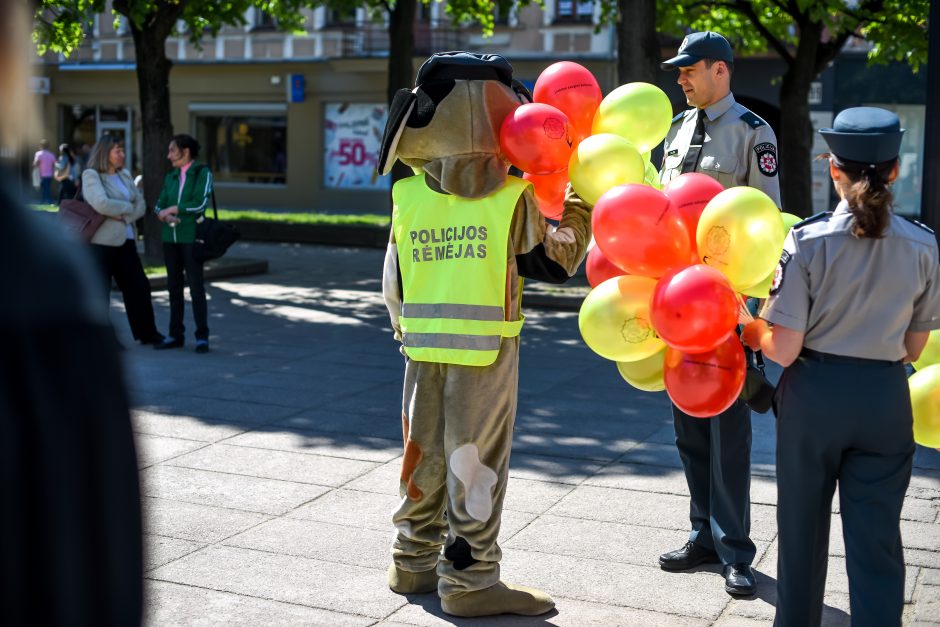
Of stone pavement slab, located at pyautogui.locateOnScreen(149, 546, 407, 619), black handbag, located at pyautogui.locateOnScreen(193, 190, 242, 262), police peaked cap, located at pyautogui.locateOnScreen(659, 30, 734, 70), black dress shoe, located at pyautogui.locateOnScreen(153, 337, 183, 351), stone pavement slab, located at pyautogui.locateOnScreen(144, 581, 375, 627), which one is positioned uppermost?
police peaked cap, located at pyautogui.locateOnScreen(659, 30, 734, 70)

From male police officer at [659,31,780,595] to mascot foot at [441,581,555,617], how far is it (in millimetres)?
769

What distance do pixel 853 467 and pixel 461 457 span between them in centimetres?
140

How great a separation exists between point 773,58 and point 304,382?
807 inches

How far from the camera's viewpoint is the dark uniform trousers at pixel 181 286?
33.7 feet

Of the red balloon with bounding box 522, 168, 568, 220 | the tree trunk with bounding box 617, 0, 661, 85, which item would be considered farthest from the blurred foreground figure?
the tree trunk with bounding box 617, 0, 661, 85

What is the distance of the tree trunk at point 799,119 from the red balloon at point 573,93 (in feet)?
45.5

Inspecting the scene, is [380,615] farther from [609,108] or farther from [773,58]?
[773,58]

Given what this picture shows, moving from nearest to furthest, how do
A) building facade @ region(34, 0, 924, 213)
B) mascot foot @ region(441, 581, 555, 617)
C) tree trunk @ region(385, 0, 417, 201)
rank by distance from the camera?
mascot foot @ region(441, 581, 555, 617)
tree trunk @ region(385, 0, 417, 201)
building facade @ region(34, 0, 924, 213)

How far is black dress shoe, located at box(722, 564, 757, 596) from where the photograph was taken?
4.66m

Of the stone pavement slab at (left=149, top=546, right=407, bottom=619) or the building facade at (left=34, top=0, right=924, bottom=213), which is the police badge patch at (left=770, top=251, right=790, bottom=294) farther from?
the building facade at (left=34, top=0, right=924, bottom=213)

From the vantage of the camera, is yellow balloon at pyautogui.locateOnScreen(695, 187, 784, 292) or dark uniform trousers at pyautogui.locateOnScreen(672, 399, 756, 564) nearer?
yellow balloon at pyautogui.locateOnScreen(695, 187, 784, 292)

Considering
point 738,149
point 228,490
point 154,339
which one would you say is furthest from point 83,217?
point 738,149

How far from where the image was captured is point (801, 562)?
3686 millimetres

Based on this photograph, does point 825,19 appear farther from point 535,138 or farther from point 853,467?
point 853,467
